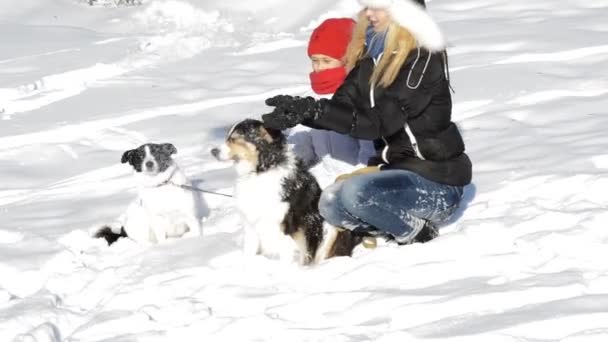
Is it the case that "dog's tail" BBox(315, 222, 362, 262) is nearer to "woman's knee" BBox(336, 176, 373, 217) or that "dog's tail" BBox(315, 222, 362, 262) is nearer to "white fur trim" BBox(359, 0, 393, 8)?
"woman's knee" BBox(336, 176, 373, 217)

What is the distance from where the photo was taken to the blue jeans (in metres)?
5.26

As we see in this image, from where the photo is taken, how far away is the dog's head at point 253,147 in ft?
17.8

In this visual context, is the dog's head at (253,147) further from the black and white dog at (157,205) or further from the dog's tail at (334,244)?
the black and white dog at (157,205)

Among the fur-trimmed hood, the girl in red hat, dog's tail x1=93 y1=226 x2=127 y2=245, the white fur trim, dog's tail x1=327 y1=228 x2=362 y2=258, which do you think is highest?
the white fur trim

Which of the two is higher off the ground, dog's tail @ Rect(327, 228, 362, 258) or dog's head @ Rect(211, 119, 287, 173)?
dog's head @ Rect(211, 119, 287, 173)

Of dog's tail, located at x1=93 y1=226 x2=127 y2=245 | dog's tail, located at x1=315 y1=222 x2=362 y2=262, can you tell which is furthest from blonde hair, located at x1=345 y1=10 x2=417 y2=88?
dog's tail, located at x1=93 y1=226 x2=127 y2=245

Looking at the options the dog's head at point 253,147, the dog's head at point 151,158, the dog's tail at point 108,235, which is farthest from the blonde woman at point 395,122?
the dog's tail at point 108,235

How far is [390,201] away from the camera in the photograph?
527 cm

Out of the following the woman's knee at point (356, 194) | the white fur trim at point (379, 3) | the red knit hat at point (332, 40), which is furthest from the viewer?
the red knit hat at point (332, 40)

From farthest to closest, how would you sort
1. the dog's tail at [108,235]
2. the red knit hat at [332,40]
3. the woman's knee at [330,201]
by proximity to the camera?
the dog's tail at [108,235] → the red knit hat at [332,40] → the woman's knee at [330,201]

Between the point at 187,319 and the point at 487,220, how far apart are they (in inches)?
76.8

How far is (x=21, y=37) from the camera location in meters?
11.9

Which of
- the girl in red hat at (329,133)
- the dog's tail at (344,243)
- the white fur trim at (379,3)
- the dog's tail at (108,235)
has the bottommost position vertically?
the dog's tail at (108,235)

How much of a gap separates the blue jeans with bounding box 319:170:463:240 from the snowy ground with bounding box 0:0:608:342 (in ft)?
0.52
